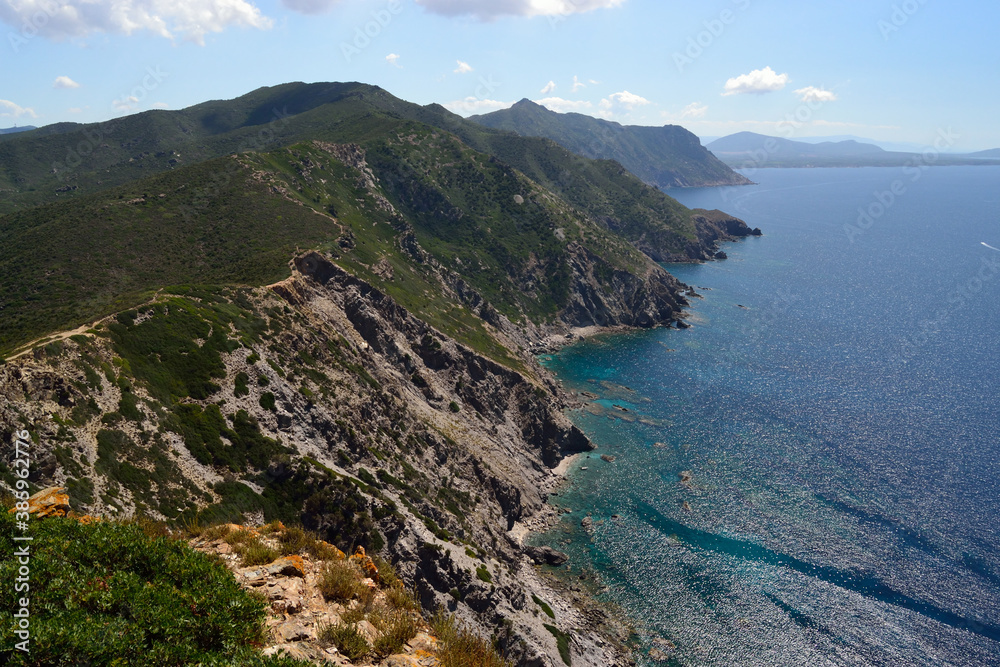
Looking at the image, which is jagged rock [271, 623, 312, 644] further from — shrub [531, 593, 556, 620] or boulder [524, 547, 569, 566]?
boulder [524, 547, 569, 566]

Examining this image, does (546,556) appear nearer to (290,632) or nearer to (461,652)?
(461,652)

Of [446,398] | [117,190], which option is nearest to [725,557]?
[446,398]

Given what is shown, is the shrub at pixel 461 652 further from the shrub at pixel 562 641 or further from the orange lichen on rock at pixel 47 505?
the shrub at pixel 562 641

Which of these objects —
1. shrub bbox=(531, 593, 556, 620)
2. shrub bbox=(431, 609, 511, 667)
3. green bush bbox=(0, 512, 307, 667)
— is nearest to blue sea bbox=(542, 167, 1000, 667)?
shrub bbox=(531, 593, 556, 620)

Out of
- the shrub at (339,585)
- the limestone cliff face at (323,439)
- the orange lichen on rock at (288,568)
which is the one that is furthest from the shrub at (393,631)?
the limestone cliff face at (323,439)

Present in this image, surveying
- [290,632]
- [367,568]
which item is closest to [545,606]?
[367,568]

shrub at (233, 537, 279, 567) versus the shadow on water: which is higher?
shrub at (233, 537, 279, 567)
